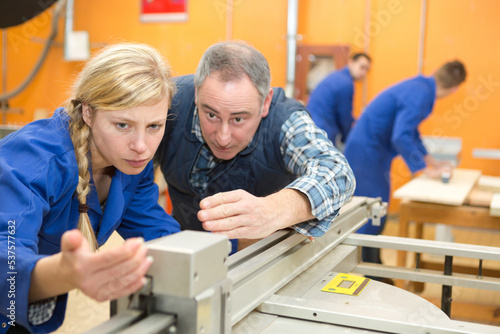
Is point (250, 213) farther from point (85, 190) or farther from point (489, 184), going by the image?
point (489, 184)

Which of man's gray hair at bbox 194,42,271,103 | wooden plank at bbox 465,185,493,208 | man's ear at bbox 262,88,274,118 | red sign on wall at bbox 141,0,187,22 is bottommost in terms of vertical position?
wooden plank at bbox 465,185,493,208

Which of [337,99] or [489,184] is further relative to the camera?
[337,99]

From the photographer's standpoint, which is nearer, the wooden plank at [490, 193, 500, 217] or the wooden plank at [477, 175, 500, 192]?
the wooden plank at [490, 193, 500, 217]

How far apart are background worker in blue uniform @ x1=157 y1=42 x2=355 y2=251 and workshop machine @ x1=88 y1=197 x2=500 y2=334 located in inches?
2.6

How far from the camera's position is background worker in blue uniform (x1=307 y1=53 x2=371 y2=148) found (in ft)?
11.6

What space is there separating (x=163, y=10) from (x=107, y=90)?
13.1 ft

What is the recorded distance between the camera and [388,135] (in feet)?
9.61

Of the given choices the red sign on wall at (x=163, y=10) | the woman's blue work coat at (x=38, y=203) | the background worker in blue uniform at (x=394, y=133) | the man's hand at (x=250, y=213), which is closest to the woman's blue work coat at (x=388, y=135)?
the background worker in blue uniform at (x=394, y=133)

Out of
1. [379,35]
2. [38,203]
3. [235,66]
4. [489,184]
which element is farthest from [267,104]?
[379,35]

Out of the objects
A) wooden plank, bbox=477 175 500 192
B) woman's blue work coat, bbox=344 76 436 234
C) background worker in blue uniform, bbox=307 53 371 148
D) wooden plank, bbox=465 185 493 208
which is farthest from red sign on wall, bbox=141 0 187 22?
wooden plank, bbox=465 185 493 208

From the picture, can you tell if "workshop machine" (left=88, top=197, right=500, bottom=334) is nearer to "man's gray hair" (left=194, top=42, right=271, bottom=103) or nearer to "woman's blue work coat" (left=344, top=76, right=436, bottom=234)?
"man's gray hair" (left=194, top=42, right=271, bottom=103)

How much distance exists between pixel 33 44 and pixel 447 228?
164 inches

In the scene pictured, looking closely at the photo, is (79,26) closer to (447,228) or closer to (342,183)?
(447,228)

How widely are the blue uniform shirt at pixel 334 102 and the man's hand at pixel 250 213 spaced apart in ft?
8.30
